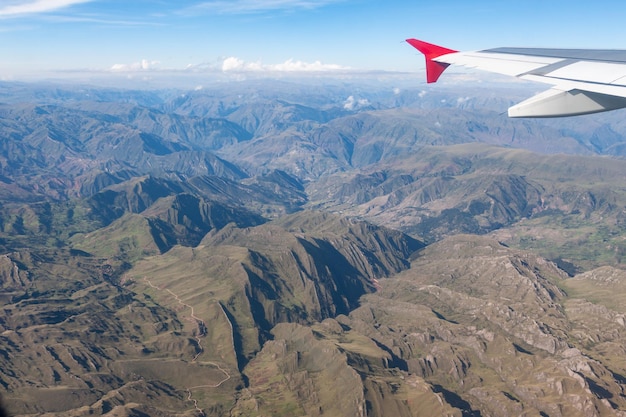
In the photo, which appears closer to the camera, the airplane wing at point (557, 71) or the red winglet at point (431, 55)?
the airplane wing at point (557, 71)

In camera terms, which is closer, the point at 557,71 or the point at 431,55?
the point at 557,71

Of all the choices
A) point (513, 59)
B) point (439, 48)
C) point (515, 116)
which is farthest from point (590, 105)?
point (439, 48)

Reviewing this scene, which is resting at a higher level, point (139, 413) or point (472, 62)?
point (472, 62)

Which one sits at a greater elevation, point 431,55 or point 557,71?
point 431,55

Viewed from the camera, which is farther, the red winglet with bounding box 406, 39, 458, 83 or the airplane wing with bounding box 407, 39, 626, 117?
the red winglet with bounding box 406, 39, 458, 83

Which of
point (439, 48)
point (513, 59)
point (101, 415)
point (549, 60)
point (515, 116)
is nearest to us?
point (515, 116)

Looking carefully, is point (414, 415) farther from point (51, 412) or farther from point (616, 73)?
point (616, 73)
